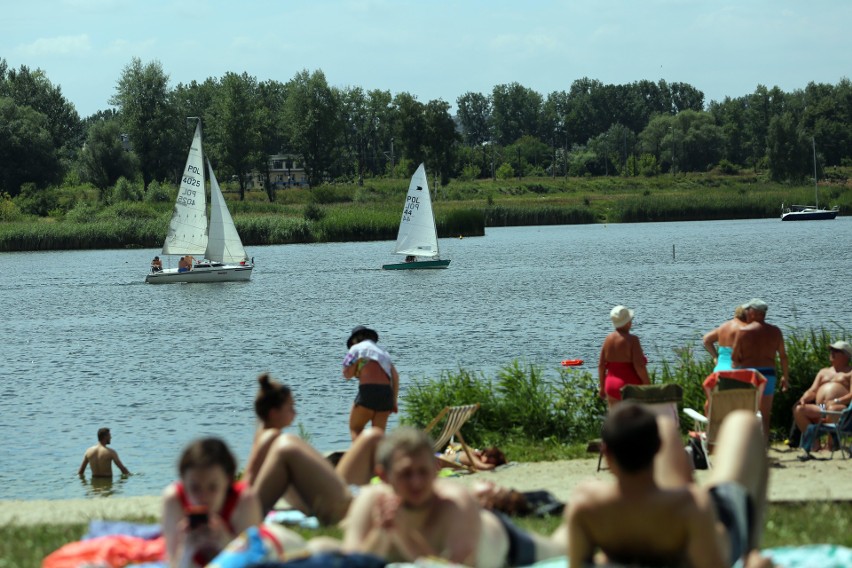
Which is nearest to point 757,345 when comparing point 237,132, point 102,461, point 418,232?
point 102,461

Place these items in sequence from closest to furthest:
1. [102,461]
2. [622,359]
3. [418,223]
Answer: [622,359]
[102,461]
[418,223]

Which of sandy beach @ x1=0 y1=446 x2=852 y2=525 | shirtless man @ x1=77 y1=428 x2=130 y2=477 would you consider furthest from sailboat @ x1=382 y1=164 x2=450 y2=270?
sandy beach @ x1=0 y1=446 x2=852 y2=525

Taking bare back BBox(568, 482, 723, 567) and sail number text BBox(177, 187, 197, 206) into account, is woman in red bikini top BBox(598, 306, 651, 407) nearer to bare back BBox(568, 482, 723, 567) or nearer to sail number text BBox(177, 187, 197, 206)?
bare back BBox(568, 482, 723, 567)

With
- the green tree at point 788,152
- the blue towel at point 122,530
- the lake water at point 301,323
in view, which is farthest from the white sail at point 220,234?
the green tree at point 788,152

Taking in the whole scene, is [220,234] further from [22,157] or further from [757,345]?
[22,157]

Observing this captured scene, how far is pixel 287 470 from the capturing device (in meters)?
7.80

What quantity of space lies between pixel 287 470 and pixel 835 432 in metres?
5.90

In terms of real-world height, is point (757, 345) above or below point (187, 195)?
below

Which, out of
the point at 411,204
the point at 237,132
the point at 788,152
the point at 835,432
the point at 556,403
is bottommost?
the point at 556,403

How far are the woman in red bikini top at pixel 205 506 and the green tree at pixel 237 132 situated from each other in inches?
4615

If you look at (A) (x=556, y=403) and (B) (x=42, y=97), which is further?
(B) (x=42, y=97)

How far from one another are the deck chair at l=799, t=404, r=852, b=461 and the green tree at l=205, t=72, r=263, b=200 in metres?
113

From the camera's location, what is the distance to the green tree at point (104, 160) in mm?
110375

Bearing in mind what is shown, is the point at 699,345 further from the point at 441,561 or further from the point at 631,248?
the point at 631,248
